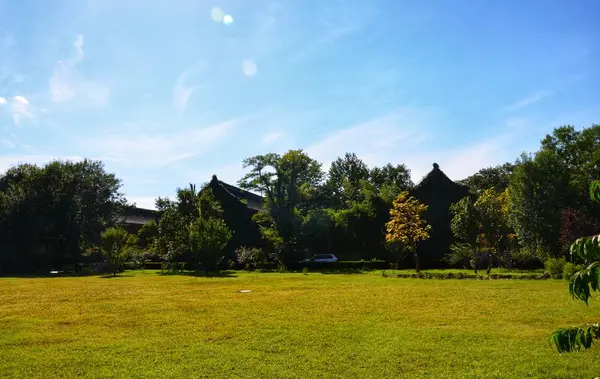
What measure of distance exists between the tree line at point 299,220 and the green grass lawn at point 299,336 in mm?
15503

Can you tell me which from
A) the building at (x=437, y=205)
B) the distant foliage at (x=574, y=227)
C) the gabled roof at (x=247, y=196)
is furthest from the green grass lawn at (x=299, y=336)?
the gabled roof at (x=247, y=196)

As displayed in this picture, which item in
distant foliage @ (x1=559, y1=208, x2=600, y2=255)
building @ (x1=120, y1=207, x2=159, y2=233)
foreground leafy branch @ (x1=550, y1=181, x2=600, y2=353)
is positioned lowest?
foreground leafy branch @ (x1=550, y1=181, x2=600, y2=353)

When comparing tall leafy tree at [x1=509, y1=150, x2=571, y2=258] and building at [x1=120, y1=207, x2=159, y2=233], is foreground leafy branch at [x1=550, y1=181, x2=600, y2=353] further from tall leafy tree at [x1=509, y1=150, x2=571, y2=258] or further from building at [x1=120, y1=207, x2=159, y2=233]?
building at [x1=120, y1=207, x2=159, y2=233]

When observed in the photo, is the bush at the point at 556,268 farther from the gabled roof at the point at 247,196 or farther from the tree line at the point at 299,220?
the gabled roof at the point at 247,196

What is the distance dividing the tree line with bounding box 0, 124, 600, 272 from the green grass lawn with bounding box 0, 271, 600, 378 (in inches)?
610

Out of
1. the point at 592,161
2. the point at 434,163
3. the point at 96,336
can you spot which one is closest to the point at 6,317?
the point at 96,336

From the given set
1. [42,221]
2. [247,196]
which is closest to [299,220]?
[247,196]

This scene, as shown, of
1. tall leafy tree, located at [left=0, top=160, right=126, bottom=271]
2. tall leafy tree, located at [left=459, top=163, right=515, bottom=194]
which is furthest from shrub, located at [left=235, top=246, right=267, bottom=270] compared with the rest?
tall leafy tree, located at [left=459, top=163, right=515, bottom=194]

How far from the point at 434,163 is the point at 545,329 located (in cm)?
3681

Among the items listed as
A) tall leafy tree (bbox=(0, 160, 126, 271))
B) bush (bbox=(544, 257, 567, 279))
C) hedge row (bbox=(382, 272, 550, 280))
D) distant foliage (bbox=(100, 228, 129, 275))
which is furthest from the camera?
tall leafy tree (bbox=(0, 160, 126, 271))

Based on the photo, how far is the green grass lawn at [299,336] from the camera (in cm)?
752

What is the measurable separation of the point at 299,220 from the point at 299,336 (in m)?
38.6

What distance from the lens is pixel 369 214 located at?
4478 cm

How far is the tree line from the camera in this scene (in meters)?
31.1
